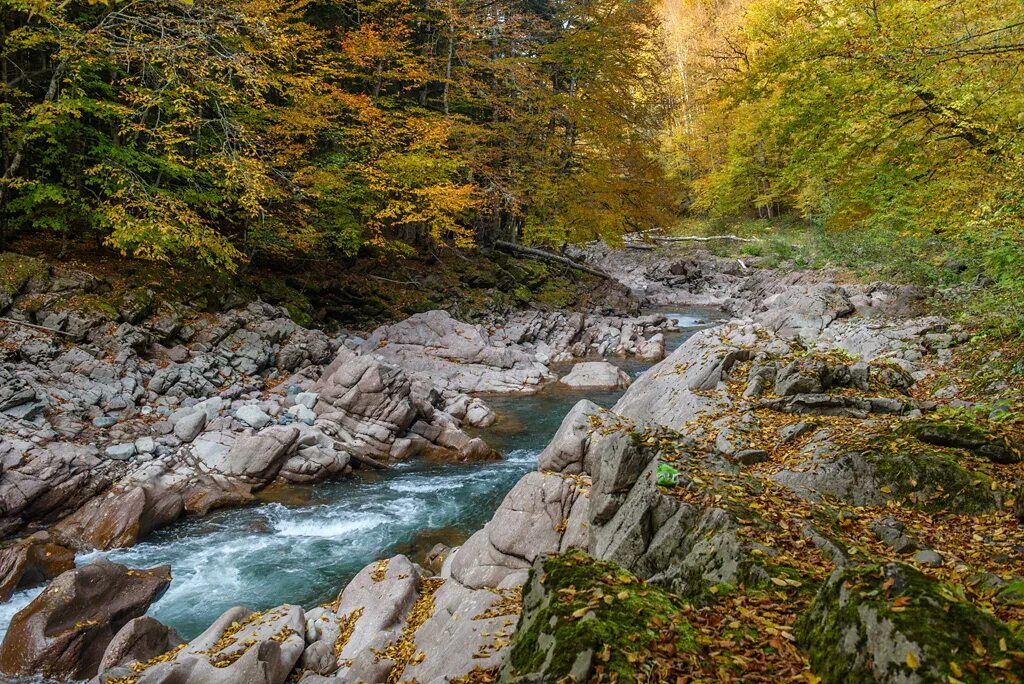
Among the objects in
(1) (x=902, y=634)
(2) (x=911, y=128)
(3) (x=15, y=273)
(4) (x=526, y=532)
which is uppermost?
(2) (x=911, y=128)

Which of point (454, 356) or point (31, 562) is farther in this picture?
point (454, 356)

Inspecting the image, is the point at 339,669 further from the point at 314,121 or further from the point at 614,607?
the point at 314,121

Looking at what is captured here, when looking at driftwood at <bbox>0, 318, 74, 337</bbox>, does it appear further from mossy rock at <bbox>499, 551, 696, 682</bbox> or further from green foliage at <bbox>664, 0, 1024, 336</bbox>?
green foliage at <bbox>664, 0, 1024, 336</bbox>

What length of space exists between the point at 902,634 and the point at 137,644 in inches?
325

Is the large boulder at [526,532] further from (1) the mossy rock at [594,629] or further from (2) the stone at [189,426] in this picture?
(2) the stone at [189,426]

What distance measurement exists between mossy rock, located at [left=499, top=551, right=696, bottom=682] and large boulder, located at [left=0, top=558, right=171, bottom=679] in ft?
22.4

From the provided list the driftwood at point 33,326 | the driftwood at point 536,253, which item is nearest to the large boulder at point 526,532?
the driftwood at point 33,326

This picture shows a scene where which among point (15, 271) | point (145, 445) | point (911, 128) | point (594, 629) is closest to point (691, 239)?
point (911, 128)

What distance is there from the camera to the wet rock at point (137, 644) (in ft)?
22.5

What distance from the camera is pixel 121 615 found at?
8.09m

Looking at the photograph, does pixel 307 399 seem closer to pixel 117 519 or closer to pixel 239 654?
pixel 117 519

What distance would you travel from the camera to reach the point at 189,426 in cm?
1247

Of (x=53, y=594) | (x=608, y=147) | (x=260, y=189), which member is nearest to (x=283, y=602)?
(x=53, y=594)

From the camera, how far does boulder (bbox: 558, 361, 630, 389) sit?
19438 millimetres
